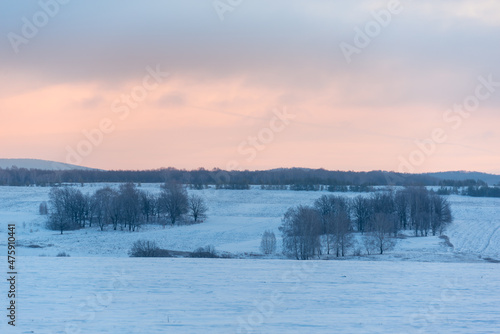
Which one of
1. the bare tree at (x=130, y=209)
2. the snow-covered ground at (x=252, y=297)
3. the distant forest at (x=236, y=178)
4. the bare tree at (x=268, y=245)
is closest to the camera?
the snow-covered ground at (x=252, y=297)

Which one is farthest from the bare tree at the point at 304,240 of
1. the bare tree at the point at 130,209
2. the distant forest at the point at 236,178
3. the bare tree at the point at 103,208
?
the distant forest at the point at 236,178

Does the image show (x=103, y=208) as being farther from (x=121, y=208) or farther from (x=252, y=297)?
(x=252, y=297)

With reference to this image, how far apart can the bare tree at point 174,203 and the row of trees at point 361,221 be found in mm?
16081

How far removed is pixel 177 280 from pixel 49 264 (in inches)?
217

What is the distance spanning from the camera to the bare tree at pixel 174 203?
64.8 m

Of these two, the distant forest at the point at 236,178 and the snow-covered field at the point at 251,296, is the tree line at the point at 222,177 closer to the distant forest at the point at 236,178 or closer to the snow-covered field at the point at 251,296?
the distant forest at the point at 236,178

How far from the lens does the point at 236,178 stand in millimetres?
108312

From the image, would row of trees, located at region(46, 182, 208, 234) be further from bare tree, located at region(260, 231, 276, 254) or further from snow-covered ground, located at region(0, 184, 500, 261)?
bare tree, located at region(260, 231, 276, 254)

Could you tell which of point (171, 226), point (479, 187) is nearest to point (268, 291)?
point (171, 226)

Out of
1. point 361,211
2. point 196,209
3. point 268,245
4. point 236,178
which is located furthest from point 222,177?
point 268,245

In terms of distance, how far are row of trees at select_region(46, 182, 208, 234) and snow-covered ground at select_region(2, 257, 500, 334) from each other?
141 feet

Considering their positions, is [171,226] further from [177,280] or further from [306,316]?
[306,316]

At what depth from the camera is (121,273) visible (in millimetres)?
15688

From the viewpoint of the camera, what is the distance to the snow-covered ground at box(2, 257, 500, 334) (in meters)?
10.6
